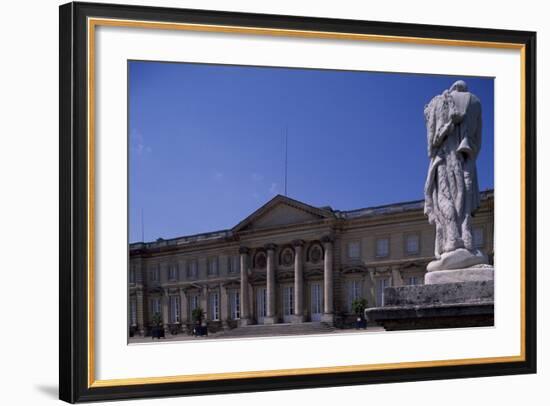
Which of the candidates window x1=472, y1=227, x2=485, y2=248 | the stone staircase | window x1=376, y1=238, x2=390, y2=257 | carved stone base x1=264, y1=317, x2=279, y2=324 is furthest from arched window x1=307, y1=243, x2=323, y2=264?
window x1=472, y1=227, x2=485, y2=248

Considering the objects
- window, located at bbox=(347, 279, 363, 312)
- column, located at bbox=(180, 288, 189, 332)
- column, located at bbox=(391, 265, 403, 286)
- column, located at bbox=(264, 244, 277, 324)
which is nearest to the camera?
column, located at bbox=(180, 288, 189, 332)

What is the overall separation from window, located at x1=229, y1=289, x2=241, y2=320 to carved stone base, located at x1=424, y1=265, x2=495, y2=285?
6.41 meters

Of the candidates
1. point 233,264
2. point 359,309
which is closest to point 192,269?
point 233,264

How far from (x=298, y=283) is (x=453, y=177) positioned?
1177cm

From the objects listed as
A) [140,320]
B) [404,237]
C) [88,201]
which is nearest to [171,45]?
[88,201]

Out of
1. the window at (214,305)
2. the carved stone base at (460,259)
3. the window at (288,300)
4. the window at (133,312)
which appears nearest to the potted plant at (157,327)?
the window at (133,312)

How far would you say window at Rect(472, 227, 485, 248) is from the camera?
53.0 feet

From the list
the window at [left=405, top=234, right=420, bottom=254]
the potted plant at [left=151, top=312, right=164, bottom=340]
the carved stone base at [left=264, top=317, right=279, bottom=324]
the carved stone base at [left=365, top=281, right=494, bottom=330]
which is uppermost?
the window at [left=405, top=234, right=420, bottom=254]

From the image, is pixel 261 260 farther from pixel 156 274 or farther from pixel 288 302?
pixel 156 274

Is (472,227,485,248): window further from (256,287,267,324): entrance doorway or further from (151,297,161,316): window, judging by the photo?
(256,287,267,324): entrance doorway

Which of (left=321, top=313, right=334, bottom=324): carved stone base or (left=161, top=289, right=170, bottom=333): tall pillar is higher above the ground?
(left=161, top=289, right=170, bottom=333): tall pillar

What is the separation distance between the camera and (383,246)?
29969 millimetres

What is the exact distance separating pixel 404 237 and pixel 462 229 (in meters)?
11.7

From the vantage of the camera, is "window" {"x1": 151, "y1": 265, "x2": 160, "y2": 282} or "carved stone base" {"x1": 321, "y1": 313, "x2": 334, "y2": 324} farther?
"carved stone base" {"x1": 321, "y1": 313, "x2": 334, "y2": 324}
